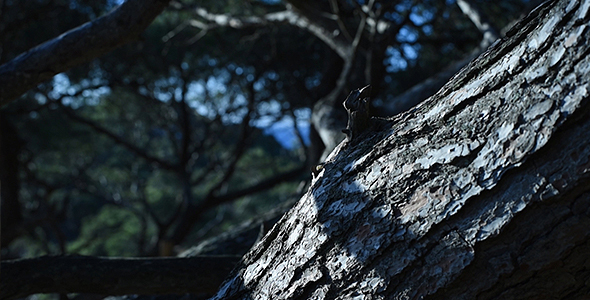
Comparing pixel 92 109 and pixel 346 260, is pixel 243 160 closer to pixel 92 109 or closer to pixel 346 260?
pixel 92 109

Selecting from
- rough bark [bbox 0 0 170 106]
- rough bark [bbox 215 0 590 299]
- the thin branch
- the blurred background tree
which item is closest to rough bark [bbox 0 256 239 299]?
rough bark [bbox 0 0 170 106]

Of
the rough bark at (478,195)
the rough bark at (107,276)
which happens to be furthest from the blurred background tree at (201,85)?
the rough bark at (478,195)

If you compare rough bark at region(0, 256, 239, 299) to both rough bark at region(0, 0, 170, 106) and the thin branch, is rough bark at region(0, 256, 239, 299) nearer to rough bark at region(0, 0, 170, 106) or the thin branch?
rough bark at region(0, 0, 170, 106)

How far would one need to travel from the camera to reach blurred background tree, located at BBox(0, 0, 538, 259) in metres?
4.78

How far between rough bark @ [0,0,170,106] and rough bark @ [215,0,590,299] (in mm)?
1154

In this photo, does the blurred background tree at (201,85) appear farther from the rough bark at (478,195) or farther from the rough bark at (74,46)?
the rough bark at (478,195)

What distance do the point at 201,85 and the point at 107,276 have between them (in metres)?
6.65

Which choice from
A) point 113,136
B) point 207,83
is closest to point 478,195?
point 113,136

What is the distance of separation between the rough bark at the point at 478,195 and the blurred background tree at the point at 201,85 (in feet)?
6.99

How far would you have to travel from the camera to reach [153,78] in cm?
795

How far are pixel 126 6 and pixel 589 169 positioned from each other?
1.67 metres

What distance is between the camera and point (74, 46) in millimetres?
1961

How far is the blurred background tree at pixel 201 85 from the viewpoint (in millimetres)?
4781

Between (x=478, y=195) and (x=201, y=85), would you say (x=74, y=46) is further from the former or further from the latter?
(x=201, y=85)
